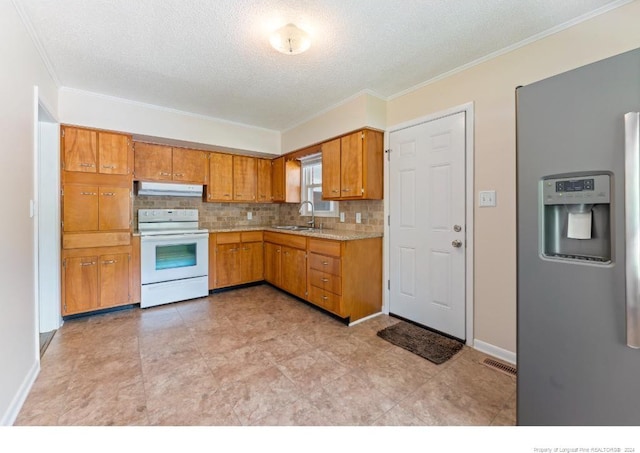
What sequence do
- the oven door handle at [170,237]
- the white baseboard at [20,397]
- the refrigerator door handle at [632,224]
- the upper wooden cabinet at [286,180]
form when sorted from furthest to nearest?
the upper wooden cabinet at [286,180] → the oven door handle at [170,237] → the white baseboard at [20,397] → the refrigerator door handle at [632,224]

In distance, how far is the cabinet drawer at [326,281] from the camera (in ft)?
9.65

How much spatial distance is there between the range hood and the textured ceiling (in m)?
1.03

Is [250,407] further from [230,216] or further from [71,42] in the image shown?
[230,216]

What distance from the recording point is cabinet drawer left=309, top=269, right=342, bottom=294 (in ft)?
9.65

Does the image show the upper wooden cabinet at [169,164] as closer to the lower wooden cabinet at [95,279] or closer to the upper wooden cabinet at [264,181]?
the upper wooden cabinet at [264,181]

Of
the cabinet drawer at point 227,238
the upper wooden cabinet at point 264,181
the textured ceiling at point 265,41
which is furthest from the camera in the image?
the upper wooden cabinet at point 264,181

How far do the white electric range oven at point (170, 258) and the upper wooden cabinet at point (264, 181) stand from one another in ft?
3.70

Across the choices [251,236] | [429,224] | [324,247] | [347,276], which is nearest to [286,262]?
[251,236]

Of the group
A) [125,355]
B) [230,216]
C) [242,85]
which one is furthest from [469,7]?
[230,216]

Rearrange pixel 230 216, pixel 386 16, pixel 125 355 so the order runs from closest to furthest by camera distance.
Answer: pixel 386 16 < pixel 125 355 < pixel 230 216

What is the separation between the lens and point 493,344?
2316 mm

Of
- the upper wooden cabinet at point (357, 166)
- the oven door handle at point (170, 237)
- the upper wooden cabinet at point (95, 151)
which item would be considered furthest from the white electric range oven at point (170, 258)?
the upper wooden cabinet at point (357, 166)

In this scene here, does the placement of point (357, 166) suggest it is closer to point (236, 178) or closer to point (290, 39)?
point (290, 39)
